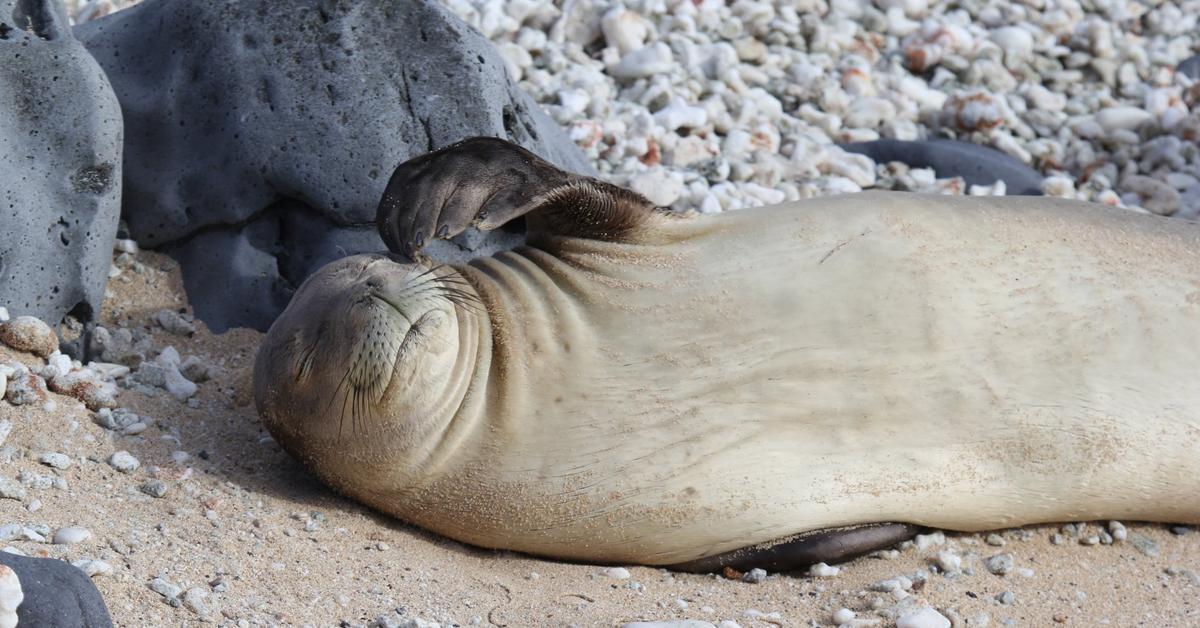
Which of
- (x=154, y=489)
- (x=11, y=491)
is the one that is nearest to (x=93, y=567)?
(x=11, y=491)

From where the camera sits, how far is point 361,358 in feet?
11.2

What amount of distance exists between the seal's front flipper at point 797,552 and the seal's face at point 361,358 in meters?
0.83

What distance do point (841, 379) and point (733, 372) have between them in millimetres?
288

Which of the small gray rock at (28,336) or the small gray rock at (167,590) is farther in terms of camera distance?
the small gray rock at (28,336)

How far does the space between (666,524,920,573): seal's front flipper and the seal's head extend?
2.62 ft

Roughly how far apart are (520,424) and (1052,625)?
1393 millimetres

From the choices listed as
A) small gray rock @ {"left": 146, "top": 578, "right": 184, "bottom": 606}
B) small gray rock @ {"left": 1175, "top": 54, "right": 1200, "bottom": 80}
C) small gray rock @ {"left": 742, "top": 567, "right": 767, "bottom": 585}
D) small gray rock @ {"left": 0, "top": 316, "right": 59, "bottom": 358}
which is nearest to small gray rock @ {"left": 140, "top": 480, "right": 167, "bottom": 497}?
small gray rock @ {"left": 146, "top": 578, "right": 184, "bottom": 606}

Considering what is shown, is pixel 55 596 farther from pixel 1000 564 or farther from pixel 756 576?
pixel 1000 564

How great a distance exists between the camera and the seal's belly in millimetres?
3615

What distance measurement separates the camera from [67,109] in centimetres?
418

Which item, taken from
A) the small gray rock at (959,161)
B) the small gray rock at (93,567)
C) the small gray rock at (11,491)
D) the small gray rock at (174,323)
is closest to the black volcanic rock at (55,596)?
the small gray rock at (93,567)

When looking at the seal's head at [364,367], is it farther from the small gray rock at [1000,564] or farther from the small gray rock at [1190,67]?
the small gray rock at [1190,67]

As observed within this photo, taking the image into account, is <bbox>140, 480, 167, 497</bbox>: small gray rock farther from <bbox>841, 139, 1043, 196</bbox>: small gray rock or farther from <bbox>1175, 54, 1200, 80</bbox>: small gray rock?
<bbox>1175, 54, 1200, 80</bbox>: small gray rock

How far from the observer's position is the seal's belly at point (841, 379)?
3.62 meters
